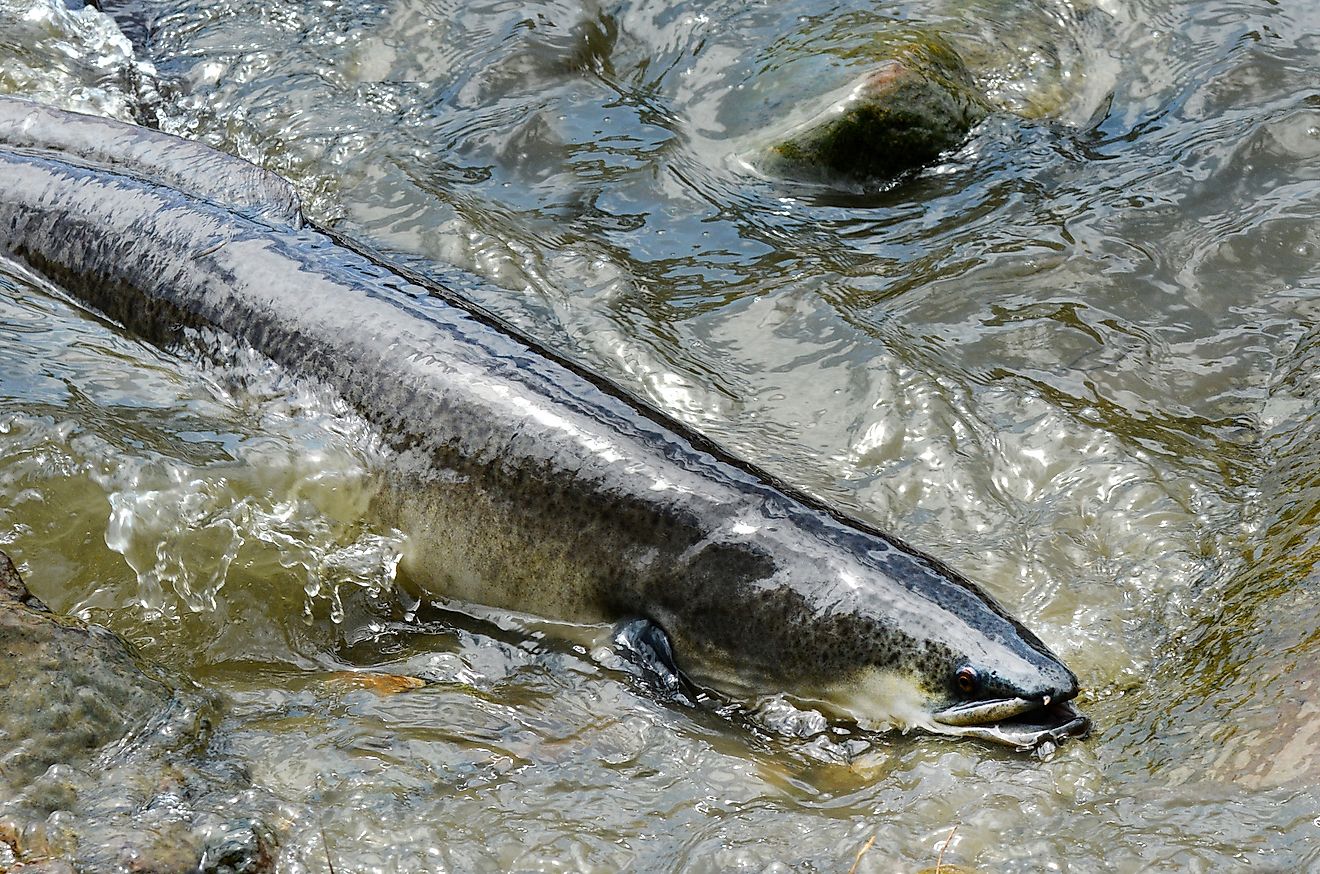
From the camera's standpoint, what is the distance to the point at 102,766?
8.11 feet

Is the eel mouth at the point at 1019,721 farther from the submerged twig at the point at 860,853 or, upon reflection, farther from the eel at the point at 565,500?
the submerged twig at the point at 860,853

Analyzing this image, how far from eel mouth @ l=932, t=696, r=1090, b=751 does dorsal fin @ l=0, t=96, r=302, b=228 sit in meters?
3.15

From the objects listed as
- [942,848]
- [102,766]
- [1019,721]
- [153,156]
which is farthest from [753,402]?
[153,156]

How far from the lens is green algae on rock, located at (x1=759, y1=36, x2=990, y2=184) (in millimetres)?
5637

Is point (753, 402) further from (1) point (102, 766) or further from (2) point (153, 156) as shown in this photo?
(2) point (153, 156)

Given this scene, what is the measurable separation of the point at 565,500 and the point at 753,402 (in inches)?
41.8

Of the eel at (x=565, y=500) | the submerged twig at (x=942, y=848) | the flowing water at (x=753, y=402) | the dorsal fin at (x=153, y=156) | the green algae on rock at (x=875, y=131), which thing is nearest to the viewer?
the submerged twig at (x=942, y=848)

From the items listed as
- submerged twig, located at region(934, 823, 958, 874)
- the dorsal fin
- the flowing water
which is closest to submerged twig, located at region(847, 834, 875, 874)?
the flowing water

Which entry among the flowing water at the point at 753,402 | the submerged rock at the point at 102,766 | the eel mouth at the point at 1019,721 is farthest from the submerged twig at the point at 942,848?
the submerged rock at the point at 102,766

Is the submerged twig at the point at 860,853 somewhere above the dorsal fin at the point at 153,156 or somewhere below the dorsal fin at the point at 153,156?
below

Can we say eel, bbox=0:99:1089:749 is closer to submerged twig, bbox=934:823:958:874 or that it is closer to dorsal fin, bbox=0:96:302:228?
dorsal fin, bbox=0:96:302:228

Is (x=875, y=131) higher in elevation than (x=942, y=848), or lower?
higher

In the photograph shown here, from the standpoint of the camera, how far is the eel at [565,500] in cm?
334

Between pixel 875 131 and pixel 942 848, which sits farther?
pixel 875 131
